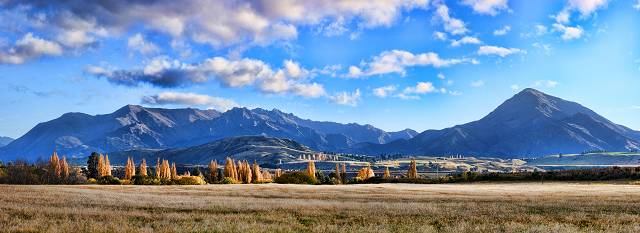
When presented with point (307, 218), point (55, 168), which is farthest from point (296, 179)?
point (55, 168)

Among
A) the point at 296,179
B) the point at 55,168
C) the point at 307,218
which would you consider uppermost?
the point at 55,168

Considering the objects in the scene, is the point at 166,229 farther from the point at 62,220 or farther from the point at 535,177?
the point at 535,177

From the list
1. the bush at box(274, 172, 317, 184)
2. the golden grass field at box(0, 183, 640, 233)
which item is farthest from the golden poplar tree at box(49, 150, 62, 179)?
the golden grass field at box(0, 183, 640, 233)

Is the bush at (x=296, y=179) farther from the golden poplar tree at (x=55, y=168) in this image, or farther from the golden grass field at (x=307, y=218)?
the golden poplar tree at (x=55, y=168)

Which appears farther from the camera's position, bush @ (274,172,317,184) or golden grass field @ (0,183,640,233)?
bush @ (274,172,317,184)

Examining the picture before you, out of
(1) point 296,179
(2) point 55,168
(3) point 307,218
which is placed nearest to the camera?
(3) point 307,218

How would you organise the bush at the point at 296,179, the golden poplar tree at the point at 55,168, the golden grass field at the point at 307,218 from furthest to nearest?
the golden poplar tree at the point at 55,168 → the bush at the point at 296,179 → the golden grass field at the point at 307,218

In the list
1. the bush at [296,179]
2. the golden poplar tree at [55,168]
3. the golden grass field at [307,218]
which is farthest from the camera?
the golden poplar tree at [55,168]

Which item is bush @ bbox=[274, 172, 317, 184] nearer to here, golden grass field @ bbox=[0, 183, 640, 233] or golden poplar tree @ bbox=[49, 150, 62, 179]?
golden grass field @ bbox=[0, 183, 640, 233]

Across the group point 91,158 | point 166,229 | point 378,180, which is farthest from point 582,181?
point 91,158

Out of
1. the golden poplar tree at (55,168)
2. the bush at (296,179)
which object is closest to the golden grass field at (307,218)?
the bush at (296,179)

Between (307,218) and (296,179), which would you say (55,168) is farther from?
(307,218)

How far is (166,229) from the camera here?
22.8 metres

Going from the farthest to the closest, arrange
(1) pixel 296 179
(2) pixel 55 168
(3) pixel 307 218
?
(2) pixel 55 168 < (1) pixel 296 179 < (3) pixel 307 218
